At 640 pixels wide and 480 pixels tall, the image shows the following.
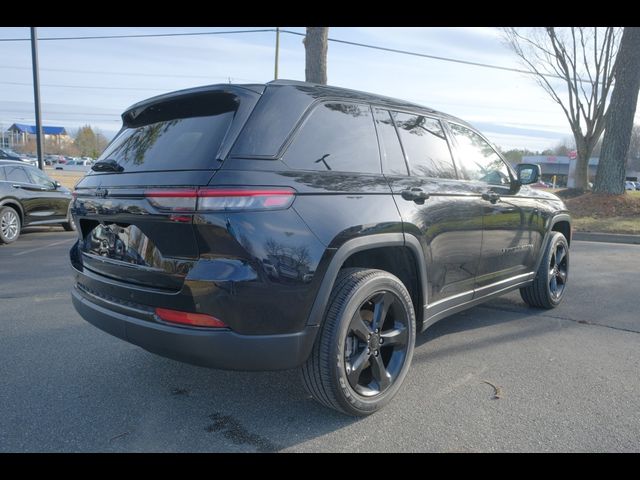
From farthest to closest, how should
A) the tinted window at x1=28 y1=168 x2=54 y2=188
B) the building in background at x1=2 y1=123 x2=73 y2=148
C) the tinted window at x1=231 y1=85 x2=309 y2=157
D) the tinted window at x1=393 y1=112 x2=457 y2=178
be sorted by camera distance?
1. the building in background at x1=2 y1=123 x2=73 y2=148
2. the tinted window at x1=28 y1=168 x2=54 y2=188
3. the tinted window at x1=393 y1=112 x2=457 y2=178
4. the tinted window at x1=231 y1=85 x2=309 y2=157

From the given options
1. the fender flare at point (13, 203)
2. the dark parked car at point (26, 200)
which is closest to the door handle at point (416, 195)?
the dark parked car at point (26, 200)

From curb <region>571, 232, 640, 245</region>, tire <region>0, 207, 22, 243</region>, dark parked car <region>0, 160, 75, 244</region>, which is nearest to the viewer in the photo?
tire <region>0, 207, 22, 243</region>

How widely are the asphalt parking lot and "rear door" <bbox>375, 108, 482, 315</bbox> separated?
0.64m

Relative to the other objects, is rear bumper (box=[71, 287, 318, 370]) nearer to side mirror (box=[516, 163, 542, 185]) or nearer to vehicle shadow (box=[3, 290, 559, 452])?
vehicle shadow (box=[3, 290, 559, 452])

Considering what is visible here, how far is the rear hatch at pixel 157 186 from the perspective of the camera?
2490 mm

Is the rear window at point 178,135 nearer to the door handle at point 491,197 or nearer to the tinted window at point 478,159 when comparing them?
the tinted window at point 478,159

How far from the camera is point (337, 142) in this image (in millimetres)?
2986

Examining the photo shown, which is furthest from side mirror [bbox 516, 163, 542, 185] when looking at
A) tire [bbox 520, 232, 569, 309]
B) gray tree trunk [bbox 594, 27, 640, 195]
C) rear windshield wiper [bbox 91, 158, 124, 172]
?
gray tree trunk [bbox 594, 27, 640, 195]

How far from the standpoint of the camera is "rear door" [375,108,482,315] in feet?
10.8

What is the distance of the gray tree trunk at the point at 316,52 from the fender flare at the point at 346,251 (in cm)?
976

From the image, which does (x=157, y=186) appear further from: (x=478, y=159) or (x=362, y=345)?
(x=478, y=159)
